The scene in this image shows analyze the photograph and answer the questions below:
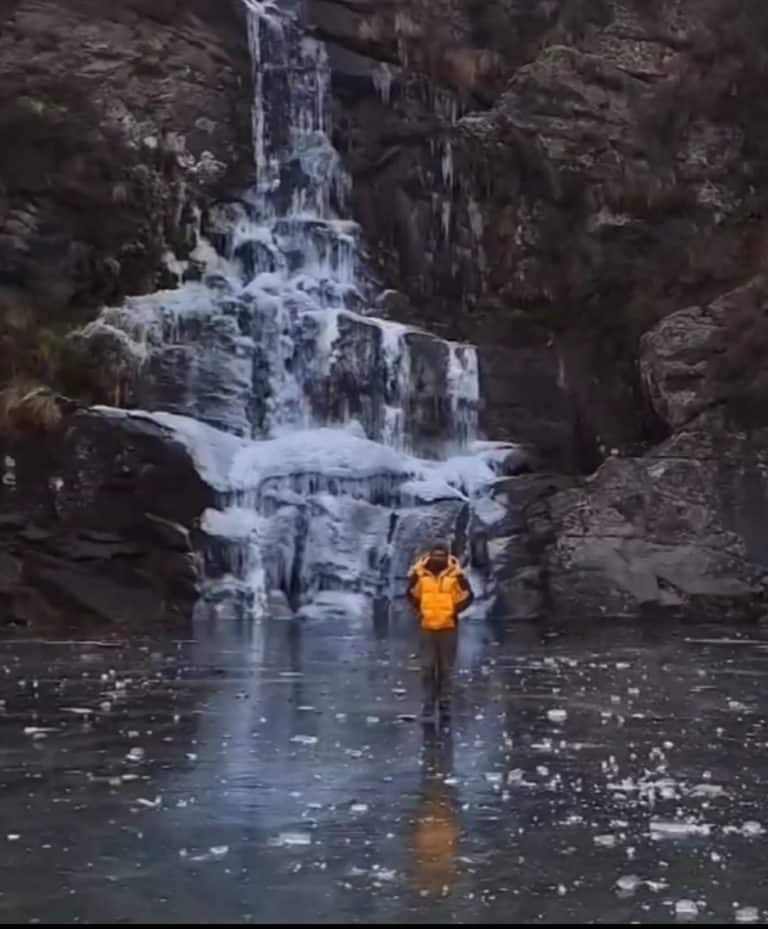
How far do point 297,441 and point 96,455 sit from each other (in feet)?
14.7

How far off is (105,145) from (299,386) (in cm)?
739

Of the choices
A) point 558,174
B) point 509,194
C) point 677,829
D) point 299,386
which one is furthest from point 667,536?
point 677,829

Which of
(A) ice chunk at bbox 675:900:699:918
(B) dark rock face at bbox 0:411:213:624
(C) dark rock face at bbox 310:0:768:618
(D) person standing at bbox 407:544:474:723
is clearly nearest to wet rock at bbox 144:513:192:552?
(B) dark rock face at bbox 0:411:213:624

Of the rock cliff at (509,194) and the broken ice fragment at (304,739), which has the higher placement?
the rock cliff at (509,194)

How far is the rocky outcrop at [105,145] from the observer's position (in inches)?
1330

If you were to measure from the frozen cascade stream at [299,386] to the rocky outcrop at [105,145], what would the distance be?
2.44ft

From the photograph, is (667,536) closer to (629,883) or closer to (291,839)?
(291,839)

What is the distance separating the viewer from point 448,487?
31.5 m

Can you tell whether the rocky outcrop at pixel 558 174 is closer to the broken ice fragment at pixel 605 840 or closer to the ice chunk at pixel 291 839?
the broken ice fragment at pixel 605 840

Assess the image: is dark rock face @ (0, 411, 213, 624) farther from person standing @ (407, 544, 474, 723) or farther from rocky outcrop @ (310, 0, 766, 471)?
person standing @ (407, 544, 474, 723)

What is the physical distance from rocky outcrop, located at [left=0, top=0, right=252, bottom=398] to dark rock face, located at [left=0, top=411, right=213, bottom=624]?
9.41ft

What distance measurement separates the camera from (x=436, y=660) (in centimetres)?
1344

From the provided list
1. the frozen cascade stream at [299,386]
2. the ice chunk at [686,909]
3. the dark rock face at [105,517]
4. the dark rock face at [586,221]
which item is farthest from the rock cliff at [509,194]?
the ice chunk at [686,909]

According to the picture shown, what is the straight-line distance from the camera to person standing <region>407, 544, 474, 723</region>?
13516 millimetres
